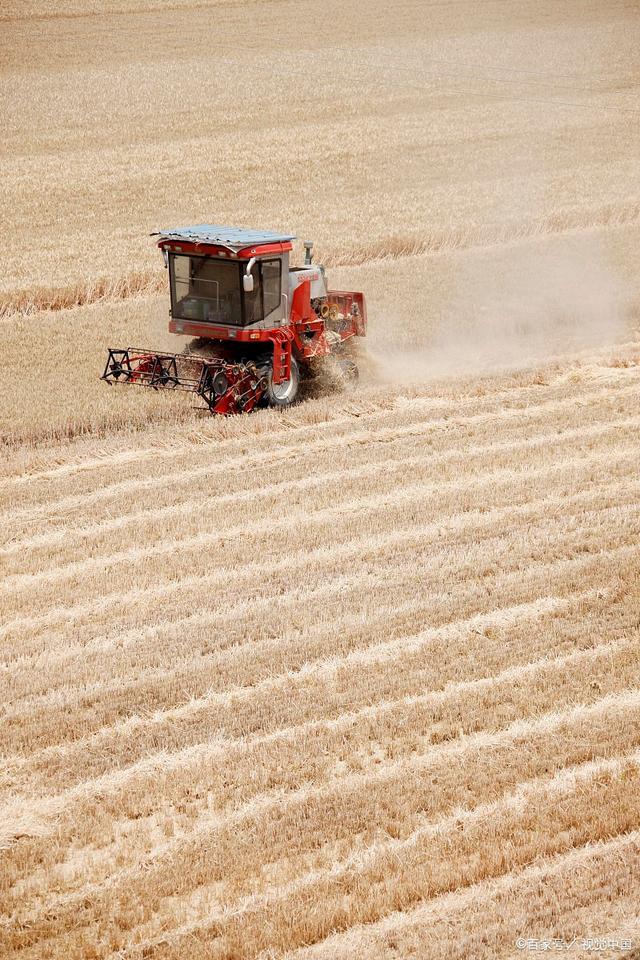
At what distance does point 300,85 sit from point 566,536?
2715 centimetres

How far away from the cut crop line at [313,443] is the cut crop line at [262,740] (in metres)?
4.86

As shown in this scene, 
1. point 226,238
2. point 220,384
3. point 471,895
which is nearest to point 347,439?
point 220,384

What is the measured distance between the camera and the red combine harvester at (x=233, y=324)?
1478cm

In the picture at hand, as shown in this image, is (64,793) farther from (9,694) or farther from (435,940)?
(435,940)

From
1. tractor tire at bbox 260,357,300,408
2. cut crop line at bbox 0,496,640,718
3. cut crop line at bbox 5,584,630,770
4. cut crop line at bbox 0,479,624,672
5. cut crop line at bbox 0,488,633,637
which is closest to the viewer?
cut crop line at bbox 5,584,630,770

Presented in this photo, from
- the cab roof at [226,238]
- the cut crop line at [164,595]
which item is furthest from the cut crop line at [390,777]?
the cab roof at [226,238]

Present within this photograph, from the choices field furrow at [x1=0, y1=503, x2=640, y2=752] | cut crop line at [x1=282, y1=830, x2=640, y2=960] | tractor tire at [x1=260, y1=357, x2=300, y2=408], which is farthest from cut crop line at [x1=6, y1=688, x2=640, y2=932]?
tractor tire at [x1=260, y1=357, x2=300, y2=408]

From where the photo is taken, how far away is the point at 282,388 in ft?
50.9

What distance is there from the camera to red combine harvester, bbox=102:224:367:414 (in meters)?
14.8

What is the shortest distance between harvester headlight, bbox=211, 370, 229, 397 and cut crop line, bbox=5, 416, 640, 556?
2.08 metres

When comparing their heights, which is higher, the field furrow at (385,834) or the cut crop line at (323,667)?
the cut crop line at (323,667)

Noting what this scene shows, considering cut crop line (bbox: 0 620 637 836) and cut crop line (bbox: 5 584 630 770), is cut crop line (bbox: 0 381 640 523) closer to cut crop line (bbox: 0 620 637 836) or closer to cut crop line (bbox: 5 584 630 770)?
cut crop line (bbox: 5 584 630 770)

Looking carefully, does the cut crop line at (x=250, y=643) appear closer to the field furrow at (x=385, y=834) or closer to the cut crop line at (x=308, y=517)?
the cut crop line at (x=308, y=517)

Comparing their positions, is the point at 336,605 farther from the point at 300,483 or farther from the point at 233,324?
the point at 233,324
